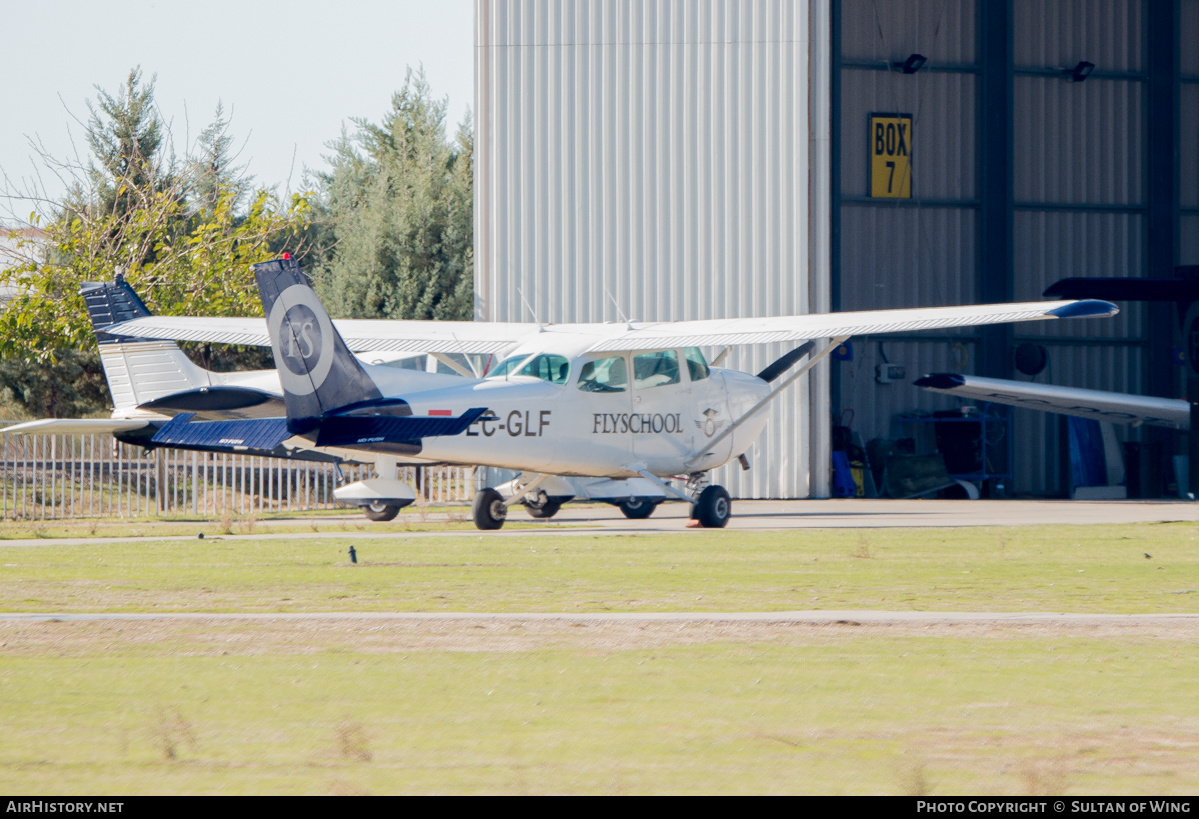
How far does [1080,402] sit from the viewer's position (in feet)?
85.5

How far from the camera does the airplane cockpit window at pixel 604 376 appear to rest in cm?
1739

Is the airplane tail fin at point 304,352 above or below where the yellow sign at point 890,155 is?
below

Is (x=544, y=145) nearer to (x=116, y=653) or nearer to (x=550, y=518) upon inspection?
(x=550, y=518)

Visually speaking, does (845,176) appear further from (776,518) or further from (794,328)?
(794,328)

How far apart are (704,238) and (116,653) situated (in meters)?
20.3

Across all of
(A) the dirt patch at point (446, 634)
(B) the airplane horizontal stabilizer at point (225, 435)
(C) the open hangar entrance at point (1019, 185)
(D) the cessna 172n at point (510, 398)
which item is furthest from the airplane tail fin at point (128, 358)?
(C) the open hangar entrance at point (1019, 185)

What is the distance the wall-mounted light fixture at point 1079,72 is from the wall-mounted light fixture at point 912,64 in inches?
156

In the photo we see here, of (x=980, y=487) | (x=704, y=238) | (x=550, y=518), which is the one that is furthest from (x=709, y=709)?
(x=980, y=487)

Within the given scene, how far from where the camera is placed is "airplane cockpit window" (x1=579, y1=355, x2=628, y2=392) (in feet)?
57.1

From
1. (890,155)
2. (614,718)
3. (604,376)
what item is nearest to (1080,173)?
(890,155)

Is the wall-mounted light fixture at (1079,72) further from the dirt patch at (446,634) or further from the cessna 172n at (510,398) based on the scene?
the dirt patch at (446,634)

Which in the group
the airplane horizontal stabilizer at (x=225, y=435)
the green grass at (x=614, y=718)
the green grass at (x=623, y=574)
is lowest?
the green grass at (x=623, y=574)

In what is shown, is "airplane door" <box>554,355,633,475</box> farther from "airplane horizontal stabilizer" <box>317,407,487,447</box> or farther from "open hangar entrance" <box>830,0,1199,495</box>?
"open hangar entrance" <box>830,0,1199,495</box>

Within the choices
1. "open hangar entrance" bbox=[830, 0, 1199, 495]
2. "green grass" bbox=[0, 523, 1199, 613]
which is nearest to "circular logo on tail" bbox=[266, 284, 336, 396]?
"green grass" bbox=[0, 523, 1199, 613]
